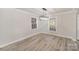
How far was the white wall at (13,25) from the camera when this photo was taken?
1804 millimetres

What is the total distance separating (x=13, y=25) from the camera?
182cm

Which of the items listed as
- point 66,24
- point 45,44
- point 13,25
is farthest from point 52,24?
point 13,25

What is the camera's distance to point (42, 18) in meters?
1.88

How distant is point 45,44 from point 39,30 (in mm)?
281

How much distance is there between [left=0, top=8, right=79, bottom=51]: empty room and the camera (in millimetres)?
1792

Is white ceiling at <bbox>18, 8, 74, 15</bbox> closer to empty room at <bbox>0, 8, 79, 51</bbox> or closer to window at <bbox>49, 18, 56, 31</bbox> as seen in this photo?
empty room at <bbox>0, 8, 79, 51</bbox>

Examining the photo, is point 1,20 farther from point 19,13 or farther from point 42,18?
point 42,18

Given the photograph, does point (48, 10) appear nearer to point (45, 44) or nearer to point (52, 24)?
point (52, 24)

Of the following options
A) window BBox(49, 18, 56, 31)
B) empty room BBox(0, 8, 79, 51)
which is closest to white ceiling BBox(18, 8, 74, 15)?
empty room BBox(0, 8, 79, 51)

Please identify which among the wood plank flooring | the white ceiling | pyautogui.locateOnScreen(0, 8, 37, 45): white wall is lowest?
the wood plank flooring
